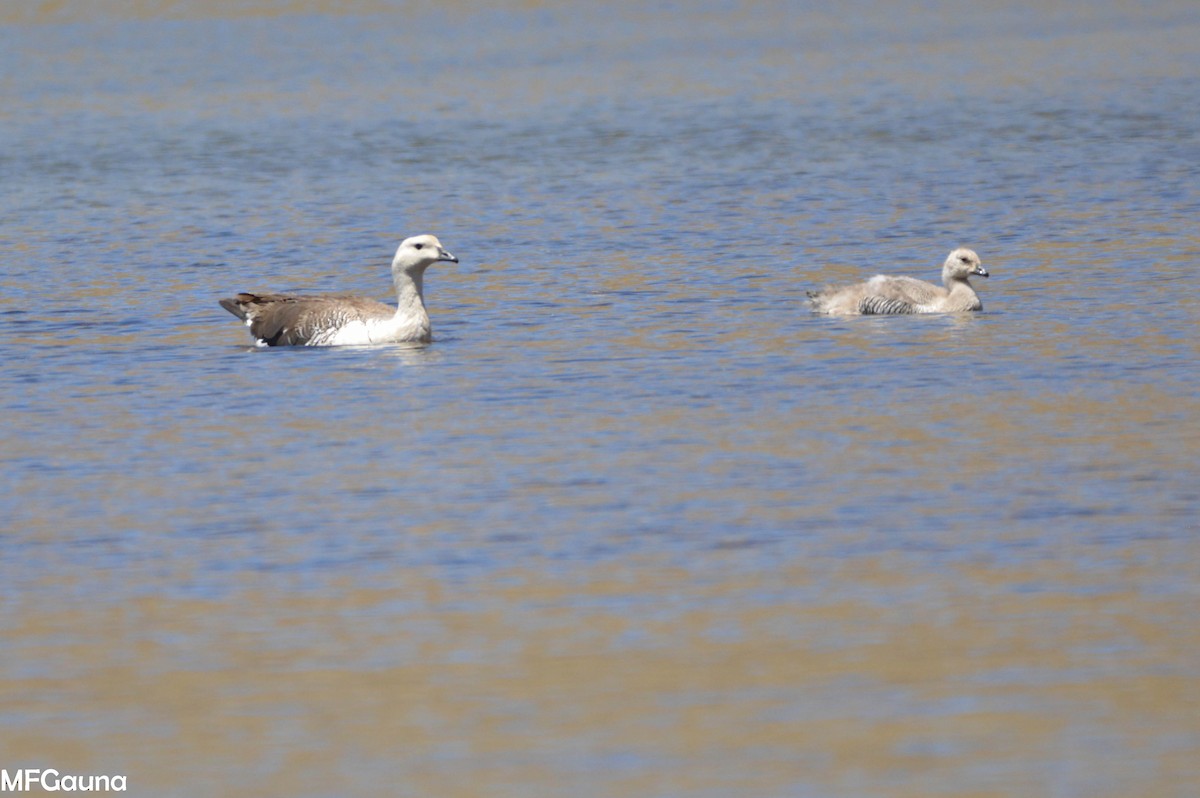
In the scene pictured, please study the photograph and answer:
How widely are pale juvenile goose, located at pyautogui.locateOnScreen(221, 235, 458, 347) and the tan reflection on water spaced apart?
7445 millimetres

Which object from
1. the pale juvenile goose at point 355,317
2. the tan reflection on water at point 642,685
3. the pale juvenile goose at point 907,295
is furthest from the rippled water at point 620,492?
the pale juvenile goose at point 355,317

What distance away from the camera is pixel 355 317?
17.4 m

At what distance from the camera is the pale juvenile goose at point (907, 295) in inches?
710

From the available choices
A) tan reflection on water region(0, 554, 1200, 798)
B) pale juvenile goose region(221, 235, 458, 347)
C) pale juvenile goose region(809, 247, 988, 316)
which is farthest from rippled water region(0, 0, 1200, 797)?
pale juvenile goose region(221, 235, 458, 347)

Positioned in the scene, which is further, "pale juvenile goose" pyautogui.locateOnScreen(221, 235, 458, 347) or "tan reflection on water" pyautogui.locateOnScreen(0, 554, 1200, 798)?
"pale juvenile goose" pyautogui.locateOnScreen(221, 235, 458, 347)

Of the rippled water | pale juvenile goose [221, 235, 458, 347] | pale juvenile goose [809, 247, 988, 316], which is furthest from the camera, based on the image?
pale juvenile goose [809, 247, 988, 316]

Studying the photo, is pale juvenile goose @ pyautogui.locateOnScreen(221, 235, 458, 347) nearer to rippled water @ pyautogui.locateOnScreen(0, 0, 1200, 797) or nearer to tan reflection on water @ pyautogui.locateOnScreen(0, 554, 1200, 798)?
rippled water @ pyautogui.locateOnScreen(0, 0, 1200, 797)

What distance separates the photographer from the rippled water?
7.80 m

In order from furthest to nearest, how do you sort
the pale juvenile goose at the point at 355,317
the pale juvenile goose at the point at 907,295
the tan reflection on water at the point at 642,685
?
the pale juvenile goose at the point at 907,295 < the pale juvenile goose at the point at 355,317 < the tan reflection on water at the point at 642,685

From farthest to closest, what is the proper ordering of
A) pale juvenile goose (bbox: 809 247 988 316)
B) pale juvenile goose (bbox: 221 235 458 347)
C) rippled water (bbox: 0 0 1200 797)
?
pale juvenile goose (bbox: 809 247 988 316), pale juvenile goose (bbox: 221 235 458 347), rippled water (bbox: 0 0 1200 797)

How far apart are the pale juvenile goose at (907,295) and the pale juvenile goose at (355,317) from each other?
122 inches

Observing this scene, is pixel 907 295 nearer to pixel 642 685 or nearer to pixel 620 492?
pixel 620 492

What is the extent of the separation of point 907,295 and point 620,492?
7395 millimetres

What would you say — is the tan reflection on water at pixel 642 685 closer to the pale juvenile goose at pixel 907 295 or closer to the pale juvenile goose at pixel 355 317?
the pale juvenile goose at pixel 355 317
